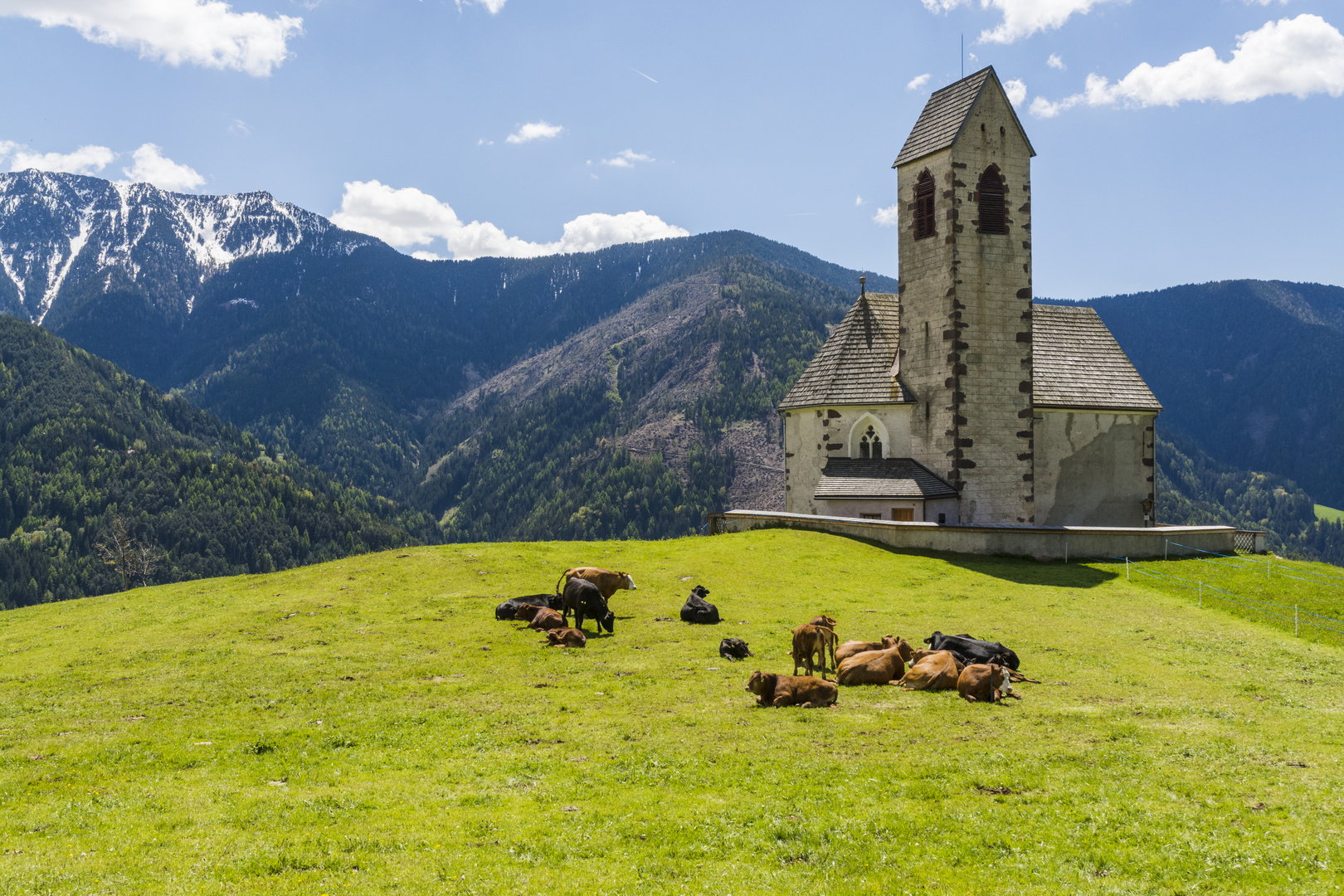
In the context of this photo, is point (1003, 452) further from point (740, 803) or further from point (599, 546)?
point (740, 803)

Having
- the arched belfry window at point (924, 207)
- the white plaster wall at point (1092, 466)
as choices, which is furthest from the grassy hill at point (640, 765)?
the arched belfry window at point (924, 207)

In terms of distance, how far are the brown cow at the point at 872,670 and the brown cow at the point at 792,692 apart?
5.81ft

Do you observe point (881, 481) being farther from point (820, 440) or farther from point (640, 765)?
point (640, 765)

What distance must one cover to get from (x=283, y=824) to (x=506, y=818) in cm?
299

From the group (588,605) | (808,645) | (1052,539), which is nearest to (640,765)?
(808,645)

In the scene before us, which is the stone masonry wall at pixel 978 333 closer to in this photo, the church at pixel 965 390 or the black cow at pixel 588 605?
the church at pixel 965 390

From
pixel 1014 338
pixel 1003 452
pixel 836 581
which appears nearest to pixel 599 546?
pixel 836 581

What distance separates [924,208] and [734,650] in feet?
119

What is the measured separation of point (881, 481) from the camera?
46719 millimetres

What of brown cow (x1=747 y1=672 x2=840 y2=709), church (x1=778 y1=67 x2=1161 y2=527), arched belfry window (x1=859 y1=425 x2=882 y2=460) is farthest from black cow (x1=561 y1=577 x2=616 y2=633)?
arched belfry window (x1=859 y1=425 x2=882 y2=460)

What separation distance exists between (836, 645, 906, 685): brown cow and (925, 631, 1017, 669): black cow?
58.7 inches

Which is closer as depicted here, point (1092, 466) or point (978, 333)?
point (978, 333)

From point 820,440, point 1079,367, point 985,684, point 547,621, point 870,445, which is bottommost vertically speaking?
point 547,621

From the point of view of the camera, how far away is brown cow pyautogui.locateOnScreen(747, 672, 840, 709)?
17469 millimetres
